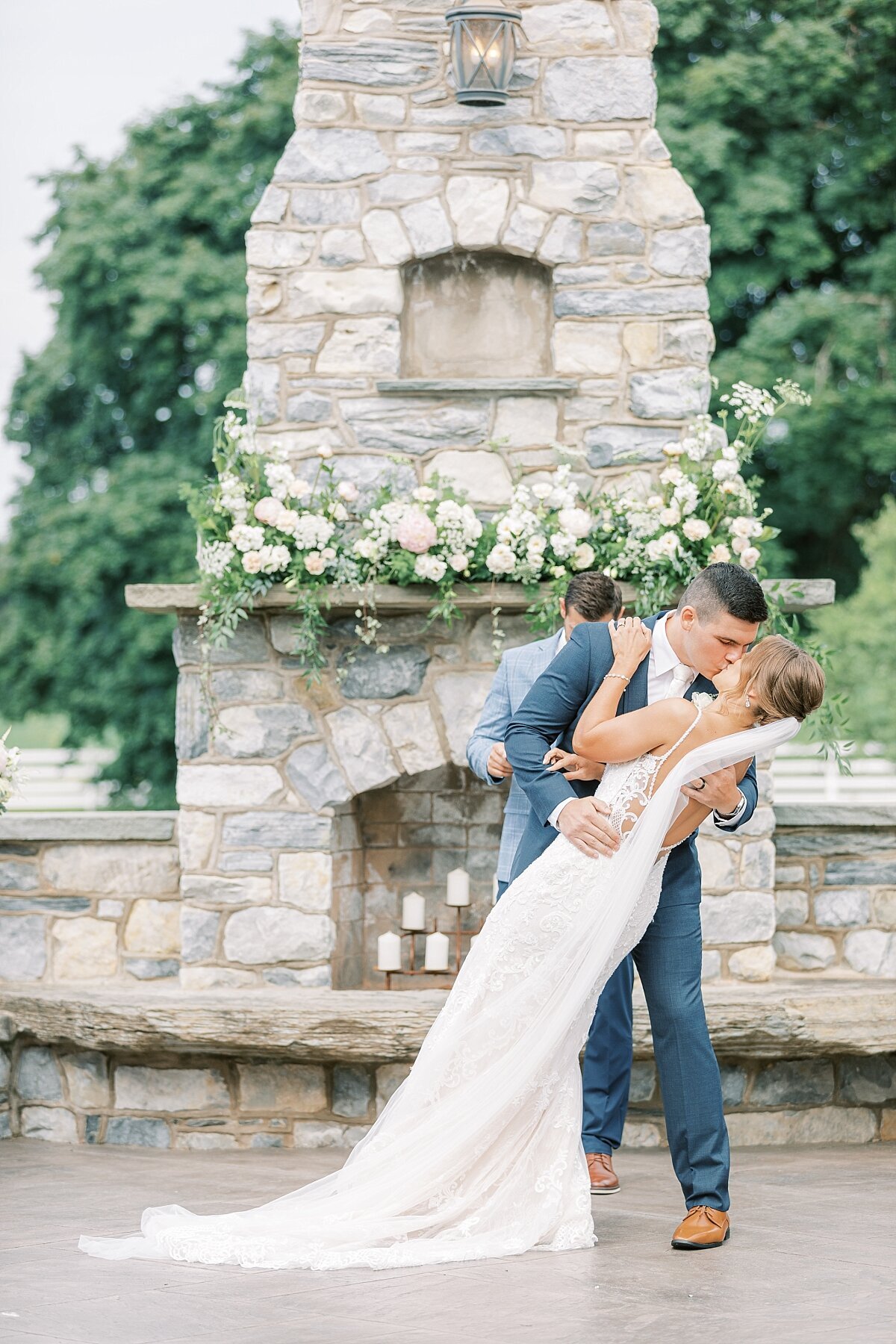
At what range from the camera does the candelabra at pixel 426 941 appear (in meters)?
6.16

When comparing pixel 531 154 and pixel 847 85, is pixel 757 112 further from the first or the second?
pixel 531 154

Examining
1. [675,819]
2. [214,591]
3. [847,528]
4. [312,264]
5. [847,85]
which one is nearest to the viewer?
[675,819]

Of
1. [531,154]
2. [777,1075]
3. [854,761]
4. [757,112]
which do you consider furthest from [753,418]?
[854,761]

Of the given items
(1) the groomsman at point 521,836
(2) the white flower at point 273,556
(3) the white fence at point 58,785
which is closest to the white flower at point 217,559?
(2) the white flower at point 273,556

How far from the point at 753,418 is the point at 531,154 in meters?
1.34

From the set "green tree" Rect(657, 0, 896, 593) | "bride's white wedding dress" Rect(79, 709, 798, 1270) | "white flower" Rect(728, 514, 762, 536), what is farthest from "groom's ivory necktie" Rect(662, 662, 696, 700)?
"green tree" Rect(657, 0, 896, 593)

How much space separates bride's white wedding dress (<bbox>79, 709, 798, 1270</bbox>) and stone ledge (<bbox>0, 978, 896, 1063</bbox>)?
1.54 m

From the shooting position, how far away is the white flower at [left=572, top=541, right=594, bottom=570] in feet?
19.1

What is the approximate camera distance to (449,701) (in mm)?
6039

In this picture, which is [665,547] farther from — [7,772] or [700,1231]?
[700,1231]

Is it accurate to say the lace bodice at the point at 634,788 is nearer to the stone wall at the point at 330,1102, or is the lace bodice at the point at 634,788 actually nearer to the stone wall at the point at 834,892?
the stone wall at the point at 330,1102

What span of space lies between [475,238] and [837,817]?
2.61 metres

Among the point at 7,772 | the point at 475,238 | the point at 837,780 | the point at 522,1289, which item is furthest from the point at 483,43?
the point at 837,780

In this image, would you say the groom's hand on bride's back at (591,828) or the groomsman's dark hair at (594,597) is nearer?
the groom's hand on bride's back at (591,828)
